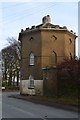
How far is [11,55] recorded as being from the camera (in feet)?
303

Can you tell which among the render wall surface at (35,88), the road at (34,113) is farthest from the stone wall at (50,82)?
the road at (34,113)

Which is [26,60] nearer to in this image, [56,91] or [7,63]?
[56,91]

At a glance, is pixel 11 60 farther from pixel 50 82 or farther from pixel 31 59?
pixel 50 82

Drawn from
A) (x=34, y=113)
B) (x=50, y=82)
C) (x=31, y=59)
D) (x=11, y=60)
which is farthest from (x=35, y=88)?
(x=11, y=60)

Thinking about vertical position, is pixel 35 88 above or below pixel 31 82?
below

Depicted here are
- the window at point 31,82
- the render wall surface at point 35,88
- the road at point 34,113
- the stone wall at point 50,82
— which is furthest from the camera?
the window at point 31,82

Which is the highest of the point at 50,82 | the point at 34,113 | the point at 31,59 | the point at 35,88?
the point at 31,59

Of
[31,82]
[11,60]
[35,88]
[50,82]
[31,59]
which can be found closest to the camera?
[50,82]

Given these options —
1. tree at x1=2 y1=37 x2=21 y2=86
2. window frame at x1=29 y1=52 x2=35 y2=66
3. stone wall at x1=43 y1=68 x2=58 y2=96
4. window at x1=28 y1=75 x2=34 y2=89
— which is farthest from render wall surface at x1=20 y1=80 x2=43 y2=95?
tree at x1=2 y1=37 x2=21 y2=86

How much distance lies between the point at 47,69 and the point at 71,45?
8539mm

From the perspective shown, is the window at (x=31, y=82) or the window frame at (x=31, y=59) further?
the window frame at (x=31, y=59)

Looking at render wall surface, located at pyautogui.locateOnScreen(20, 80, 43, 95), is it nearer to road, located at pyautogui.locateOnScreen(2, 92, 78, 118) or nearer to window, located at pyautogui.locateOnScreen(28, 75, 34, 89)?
window, located at pyautogui.locateOnScreen(28, 75, 34, 89)

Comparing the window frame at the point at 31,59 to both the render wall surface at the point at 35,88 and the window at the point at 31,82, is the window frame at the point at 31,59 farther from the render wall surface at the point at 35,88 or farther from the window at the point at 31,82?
the render wall surface at the point at 35,88

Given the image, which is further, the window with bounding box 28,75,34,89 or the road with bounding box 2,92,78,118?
the window with bounding box 28,75,34,89
